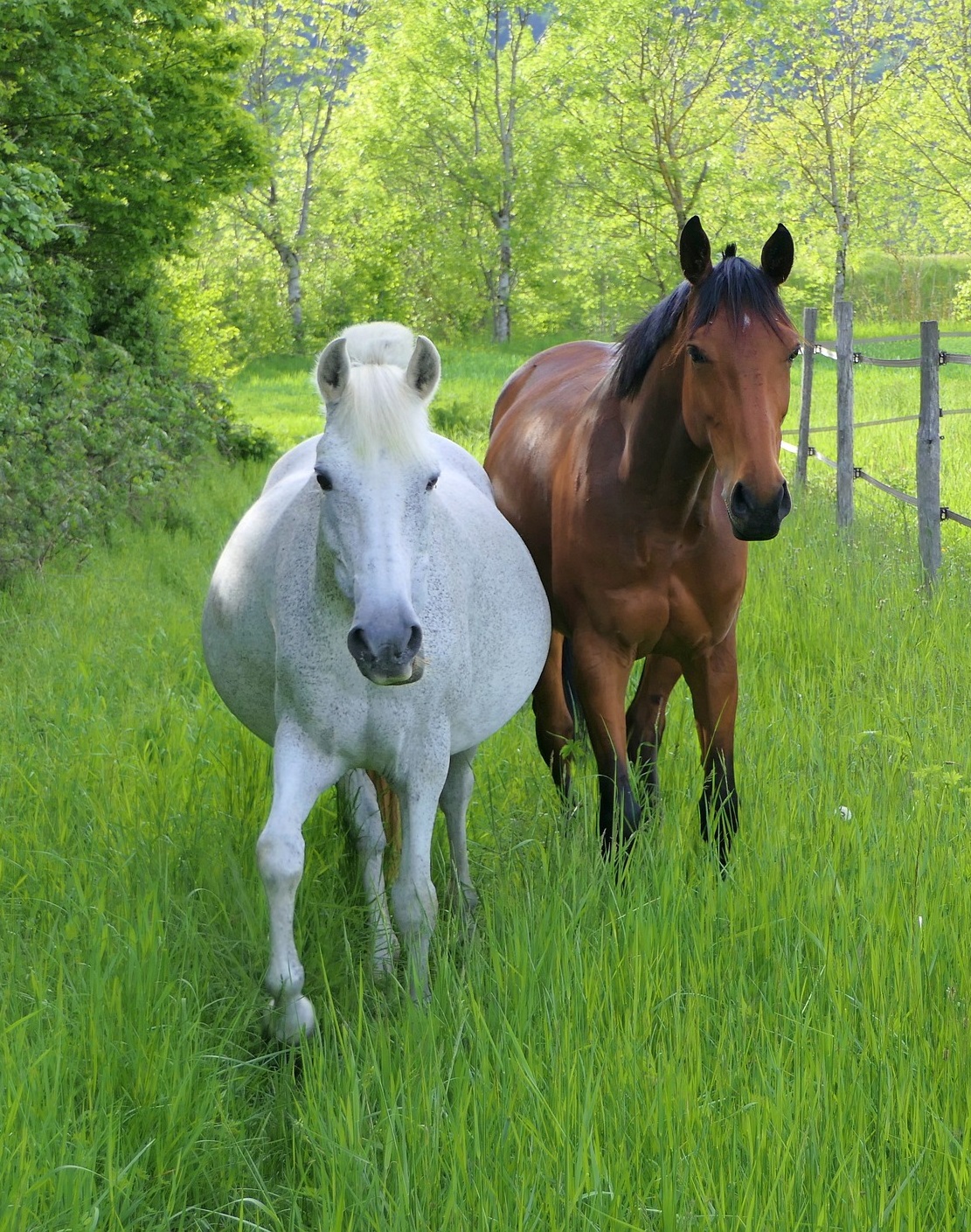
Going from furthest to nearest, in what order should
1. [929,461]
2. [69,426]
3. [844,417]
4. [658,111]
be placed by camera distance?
[658,111]
[844,417]
[69,426]
[929,461]

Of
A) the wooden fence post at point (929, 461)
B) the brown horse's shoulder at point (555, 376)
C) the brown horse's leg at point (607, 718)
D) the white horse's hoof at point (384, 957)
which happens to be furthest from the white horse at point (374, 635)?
the wooden fence post at point (929, 461)

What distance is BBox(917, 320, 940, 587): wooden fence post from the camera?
297 inches

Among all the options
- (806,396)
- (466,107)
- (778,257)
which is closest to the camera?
(778,257)

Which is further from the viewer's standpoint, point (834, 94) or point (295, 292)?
point (295, 292)

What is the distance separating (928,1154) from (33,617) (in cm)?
573

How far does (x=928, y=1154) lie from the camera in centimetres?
213

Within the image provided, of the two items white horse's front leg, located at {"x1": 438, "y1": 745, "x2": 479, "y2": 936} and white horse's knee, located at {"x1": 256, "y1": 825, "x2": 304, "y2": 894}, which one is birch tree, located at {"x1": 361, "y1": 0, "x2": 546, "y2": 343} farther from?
white horse's knee, located at {"x1": 256, "y1": 825, "x2": 304, "y2": 894}

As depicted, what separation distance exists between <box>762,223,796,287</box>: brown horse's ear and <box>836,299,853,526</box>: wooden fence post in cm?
643

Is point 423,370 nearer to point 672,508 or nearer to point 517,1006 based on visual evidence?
point 672,508

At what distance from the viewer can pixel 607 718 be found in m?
3.77

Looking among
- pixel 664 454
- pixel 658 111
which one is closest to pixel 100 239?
pixel 664 454

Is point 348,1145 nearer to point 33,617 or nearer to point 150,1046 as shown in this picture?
point 150,1046

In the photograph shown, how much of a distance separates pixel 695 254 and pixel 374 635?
1565 millimetres

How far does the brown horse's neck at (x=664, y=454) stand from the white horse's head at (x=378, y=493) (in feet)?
3.50
